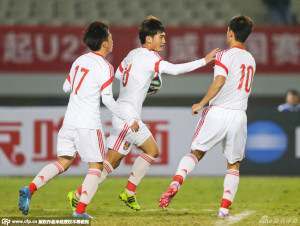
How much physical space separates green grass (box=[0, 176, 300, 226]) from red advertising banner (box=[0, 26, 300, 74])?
4126 millimetres

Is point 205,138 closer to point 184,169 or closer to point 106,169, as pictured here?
point 184,169

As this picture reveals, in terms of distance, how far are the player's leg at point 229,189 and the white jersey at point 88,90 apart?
127 centimetres

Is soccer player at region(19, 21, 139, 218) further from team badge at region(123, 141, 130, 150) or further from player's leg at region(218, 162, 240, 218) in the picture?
player's leg at region(218, 162, 240, 218)

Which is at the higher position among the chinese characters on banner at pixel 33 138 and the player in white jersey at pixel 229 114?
the player in white jersey at pixel 229 114

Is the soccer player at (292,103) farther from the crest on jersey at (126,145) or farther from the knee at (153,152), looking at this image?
the crest on jersey at (126,145)

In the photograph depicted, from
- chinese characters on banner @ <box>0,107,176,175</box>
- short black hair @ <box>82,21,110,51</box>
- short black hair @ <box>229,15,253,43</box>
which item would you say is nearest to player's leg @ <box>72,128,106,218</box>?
short black hair @ <box>82,21,110,51</box>

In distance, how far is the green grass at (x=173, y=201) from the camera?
595cm

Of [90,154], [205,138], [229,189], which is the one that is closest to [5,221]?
[90,154]

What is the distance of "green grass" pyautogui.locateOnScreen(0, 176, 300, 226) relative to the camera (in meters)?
5.95

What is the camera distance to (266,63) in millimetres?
13797

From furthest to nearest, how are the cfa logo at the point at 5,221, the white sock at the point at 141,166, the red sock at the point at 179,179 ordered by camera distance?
the white sock at the point at 141,166 < the red sock at the point at 179,179 < the cfa logo at the point at 5,221

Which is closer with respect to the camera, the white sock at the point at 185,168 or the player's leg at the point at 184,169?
the player's leg at the point at 184,169

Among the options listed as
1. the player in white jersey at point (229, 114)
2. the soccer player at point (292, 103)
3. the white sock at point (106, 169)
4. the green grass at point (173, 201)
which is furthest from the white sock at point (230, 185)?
the soccer player at point (292, 103)

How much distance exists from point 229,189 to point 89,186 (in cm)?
126
